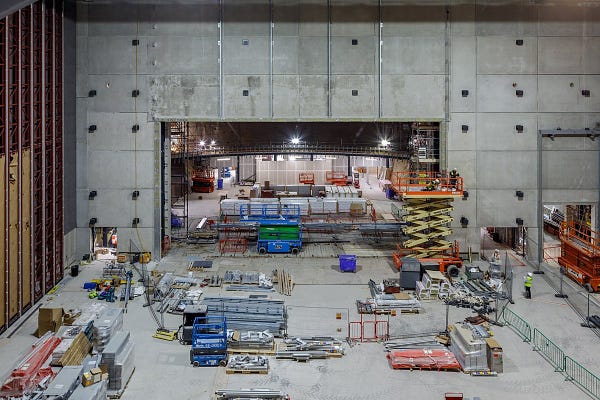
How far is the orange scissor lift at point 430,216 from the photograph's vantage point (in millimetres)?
26750

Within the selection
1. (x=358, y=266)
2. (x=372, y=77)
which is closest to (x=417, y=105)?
(x=372, y=77)

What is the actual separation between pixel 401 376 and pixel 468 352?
199 cm

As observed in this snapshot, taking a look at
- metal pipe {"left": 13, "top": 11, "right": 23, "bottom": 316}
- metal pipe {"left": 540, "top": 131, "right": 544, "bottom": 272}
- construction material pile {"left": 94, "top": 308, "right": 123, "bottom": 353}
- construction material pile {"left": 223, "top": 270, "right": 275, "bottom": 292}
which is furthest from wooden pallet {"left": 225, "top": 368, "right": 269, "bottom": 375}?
metal pipe {"left": 540, "top": 131, "right": 544, "bottom": 272}

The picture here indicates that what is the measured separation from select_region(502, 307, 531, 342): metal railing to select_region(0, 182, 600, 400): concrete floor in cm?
29

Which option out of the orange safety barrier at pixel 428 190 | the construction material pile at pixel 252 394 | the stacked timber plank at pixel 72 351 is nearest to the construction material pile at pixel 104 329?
the stacked timber plank at pixel 72 351

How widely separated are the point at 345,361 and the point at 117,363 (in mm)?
6280

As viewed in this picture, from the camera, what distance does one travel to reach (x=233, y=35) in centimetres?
2883

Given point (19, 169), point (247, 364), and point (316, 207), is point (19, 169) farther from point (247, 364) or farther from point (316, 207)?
point (316, 207)

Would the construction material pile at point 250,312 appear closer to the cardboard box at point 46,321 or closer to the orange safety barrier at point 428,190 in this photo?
the cardboard box at point 46,321

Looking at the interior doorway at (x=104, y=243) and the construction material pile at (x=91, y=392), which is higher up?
the interior doorway at (x=104, y=243)

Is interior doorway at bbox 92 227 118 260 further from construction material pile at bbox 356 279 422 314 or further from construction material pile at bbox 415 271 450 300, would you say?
construction material pile at bbox 415 271 450 300

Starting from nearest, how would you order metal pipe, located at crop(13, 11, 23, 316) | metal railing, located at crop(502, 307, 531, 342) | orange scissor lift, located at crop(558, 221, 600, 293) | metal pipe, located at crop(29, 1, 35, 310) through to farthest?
metal railing, located at crop(502, 307, 531, 342) < metal pipe, located at crop(13, 11, 23, 316) < metal pipe, located at crop(29, 1, 35, 310) < orange scissor lift, located at crop(558, 221, 600, 293)

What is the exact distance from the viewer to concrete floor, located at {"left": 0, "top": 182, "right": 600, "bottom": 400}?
16.3m

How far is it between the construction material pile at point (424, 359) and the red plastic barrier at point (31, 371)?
931 centimetres
